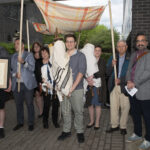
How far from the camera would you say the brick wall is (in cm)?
631

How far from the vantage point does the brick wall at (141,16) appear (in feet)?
20.7

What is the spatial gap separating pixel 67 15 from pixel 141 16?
8.21 feet

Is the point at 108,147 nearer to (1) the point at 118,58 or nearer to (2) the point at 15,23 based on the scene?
(1) the point at 118,58

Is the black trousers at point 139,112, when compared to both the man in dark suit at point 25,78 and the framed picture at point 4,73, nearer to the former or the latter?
the man in dark suit at point 25,78

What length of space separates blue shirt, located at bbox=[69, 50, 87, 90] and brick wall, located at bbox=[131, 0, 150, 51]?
8.34ft

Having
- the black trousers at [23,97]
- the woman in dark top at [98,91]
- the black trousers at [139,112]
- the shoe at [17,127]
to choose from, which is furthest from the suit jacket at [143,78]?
the shoe at [17,127]

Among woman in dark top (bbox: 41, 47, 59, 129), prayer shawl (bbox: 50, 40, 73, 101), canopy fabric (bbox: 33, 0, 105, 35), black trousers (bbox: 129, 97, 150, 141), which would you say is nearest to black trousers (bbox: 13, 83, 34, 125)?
woman in dark top (bbox: 41, 47, 59, 129)

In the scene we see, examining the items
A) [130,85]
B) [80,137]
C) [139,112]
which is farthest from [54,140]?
[130,85]

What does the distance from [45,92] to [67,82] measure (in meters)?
1.23

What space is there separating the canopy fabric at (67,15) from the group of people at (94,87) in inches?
16.0

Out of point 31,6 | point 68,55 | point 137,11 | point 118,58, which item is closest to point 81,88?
point 68,55

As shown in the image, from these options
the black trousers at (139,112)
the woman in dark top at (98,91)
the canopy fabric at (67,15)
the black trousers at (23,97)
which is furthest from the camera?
the black trousers at (23,97)

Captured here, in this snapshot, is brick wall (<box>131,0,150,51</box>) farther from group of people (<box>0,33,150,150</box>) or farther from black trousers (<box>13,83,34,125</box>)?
black trousers (<box>13,83,34,125</box>)

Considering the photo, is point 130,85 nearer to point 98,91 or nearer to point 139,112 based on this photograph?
point 139,112
